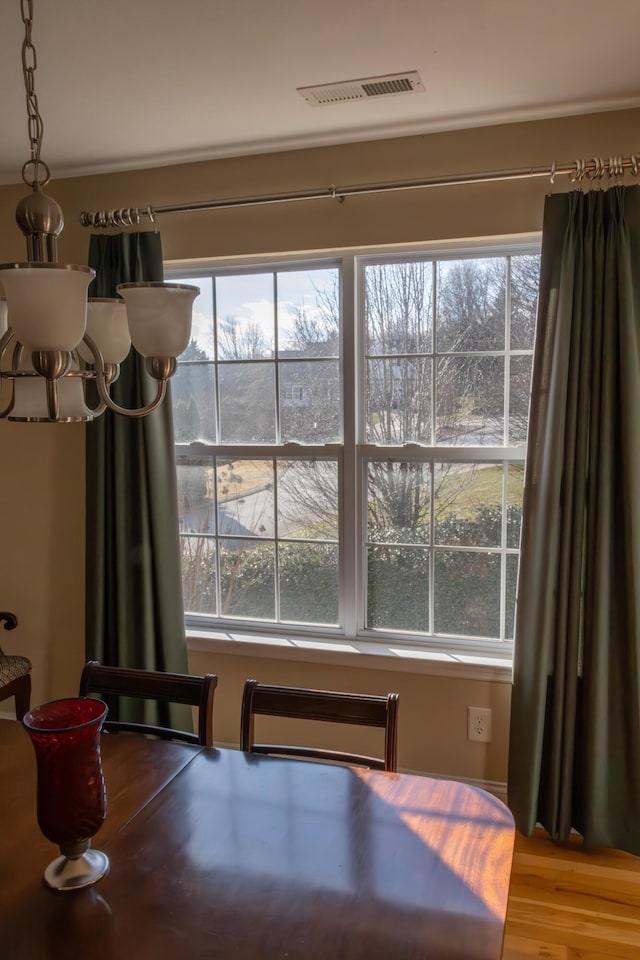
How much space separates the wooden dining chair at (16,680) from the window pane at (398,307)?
1.96m

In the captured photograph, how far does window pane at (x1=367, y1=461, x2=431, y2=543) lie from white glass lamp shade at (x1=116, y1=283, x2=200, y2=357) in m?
1.58

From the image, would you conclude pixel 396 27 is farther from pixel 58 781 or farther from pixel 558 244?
pixel 58 781

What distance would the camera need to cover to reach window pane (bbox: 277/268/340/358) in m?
2.88

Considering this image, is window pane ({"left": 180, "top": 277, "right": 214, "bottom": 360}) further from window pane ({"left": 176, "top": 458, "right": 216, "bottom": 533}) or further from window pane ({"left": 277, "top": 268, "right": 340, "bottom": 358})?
window pane ({"left": 176, "top": 458, "right": 216, "bottom": 533})

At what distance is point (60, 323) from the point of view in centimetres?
116

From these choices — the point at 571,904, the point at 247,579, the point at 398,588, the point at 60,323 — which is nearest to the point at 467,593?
the point at 398,588

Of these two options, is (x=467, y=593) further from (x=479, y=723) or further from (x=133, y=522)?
(x=133, y=522)

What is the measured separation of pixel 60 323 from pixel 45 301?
40 millimetres

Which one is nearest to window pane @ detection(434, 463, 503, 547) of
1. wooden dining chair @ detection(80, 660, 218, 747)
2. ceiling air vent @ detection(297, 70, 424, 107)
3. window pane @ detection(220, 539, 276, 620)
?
window pane @ detection(220, 539, 276, 620)

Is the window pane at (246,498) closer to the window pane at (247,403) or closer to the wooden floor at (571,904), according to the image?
the window pane at (247,403)

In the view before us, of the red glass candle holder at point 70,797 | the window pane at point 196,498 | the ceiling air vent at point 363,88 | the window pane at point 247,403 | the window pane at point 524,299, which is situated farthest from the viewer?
the window pane at point 196,498

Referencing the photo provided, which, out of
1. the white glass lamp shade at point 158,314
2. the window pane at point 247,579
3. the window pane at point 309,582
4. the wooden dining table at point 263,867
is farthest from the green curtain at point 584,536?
the white glass lamp shade at point 158,314

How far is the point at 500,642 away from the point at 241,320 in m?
1.64

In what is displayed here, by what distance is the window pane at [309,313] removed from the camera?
2875mm
